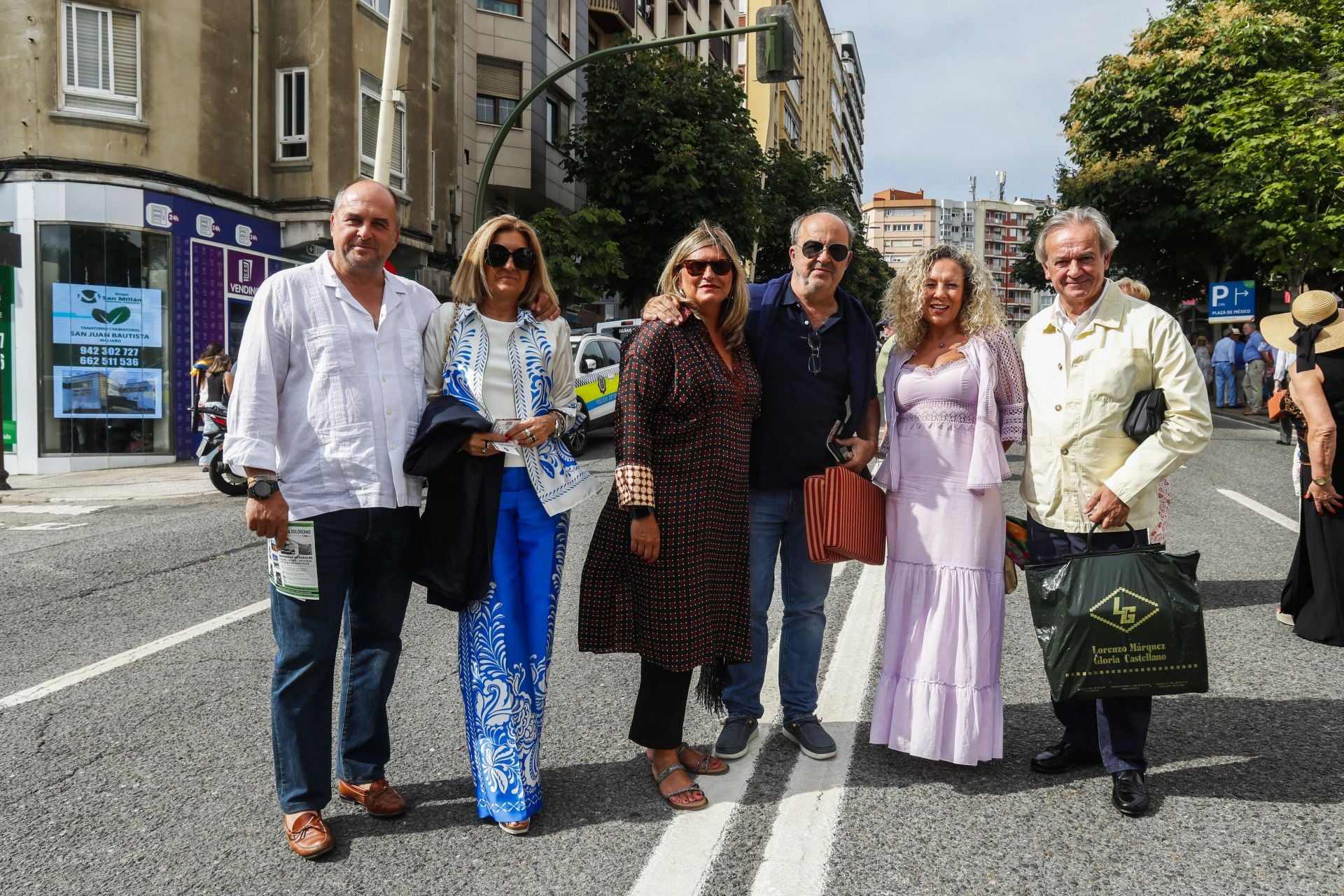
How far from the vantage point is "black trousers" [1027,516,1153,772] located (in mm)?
3434

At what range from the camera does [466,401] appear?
3.31 meters

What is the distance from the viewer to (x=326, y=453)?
3.15m

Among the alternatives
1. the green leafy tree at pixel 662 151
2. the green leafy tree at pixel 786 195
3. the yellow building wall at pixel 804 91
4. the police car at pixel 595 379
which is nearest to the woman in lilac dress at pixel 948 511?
the police car at pixel 595 379

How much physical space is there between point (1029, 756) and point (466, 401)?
240 centimetres

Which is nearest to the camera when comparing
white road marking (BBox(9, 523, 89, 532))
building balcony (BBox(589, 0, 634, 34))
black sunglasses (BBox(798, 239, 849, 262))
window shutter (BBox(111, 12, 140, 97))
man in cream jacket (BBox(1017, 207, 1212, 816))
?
man in cream jacket (BBox(1017, 207, 1212, 816))

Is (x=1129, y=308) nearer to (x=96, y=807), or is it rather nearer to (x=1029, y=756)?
(x=1029, y=756)

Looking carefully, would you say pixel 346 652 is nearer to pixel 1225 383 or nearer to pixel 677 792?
pixel 677 792

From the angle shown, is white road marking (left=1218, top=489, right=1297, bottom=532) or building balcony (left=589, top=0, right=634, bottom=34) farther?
building balcony (left=589, top=0, right=634, bottom=34)

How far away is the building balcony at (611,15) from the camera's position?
102 feet

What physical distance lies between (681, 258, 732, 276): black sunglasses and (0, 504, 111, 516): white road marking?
9.53 metres

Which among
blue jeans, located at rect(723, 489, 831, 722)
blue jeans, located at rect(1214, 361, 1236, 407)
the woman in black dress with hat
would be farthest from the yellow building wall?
blue jeans, located at rect(723, 489, 831, 722)

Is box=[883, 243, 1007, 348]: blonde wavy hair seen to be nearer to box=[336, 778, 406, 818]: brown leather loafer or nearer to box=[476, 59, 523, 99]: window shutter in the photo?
box=[336, 778, 406, 818]: brown leather loafer

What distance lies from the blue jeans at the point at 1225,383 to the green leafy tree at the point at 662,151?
12176 mm

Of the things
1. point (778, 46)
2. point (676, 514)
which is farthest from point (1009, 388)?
point (778, 46)
